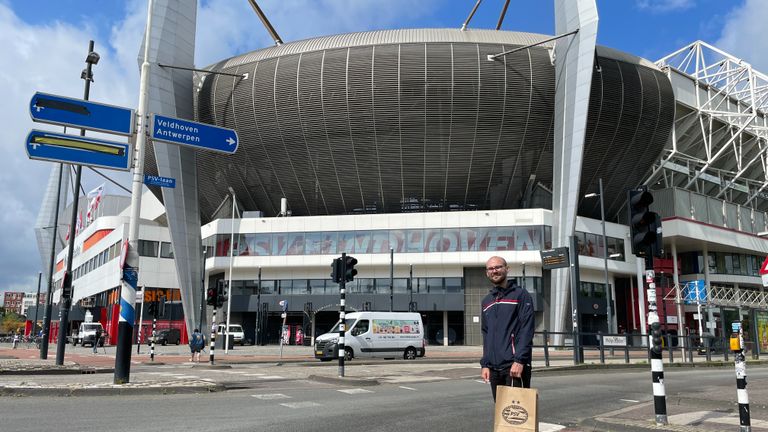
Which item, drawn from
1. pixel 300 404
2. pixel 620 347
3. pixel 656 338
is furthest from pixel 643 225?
pixel 620 347

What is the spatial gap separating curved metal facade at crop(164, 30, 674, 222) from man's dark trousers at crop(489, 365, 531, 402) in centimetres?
4245

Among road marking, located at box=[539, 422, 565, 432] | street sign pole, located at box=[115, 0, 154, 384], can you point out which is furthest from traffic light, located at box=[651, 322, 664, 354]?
street sign pole, located at box=[115, 0, 154, 384]

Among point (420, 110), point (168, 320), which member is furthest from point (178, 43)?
point (168, 320)

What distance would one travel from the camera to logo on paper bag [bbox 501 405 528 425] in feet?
15.9

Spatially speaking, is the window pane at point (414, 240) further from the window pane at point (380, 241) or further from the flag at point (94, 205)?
the flag at point (94, 205)

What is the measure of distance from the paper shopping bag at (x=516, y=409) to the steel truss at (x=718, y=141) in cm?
5628

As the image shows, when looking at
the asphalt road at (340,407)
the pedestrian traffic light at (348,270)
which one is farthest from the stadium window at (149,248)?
the asphalt road at (340,407)

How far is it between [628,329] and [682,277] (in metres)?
8.43

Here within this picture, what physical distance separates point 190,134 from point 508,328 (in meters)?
10.4

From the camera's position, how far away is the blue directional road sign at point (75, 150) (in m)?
12.0

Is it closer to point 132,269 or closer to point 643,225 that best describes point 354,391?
point 132,269

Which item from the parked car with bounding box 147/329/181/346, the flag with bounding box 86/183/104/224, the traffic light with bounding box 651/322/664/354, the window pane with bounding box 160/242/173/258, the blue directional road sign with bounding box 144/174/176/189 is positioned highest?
the flag with bounding box 86/183/104/224

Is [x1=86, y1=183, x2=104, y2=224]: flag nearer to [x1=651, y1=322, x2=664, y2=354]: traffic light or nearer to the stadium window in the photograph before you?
the stadium window

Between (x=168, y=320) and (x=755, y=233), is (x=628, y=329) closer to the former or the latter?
(x=755, y=233)
